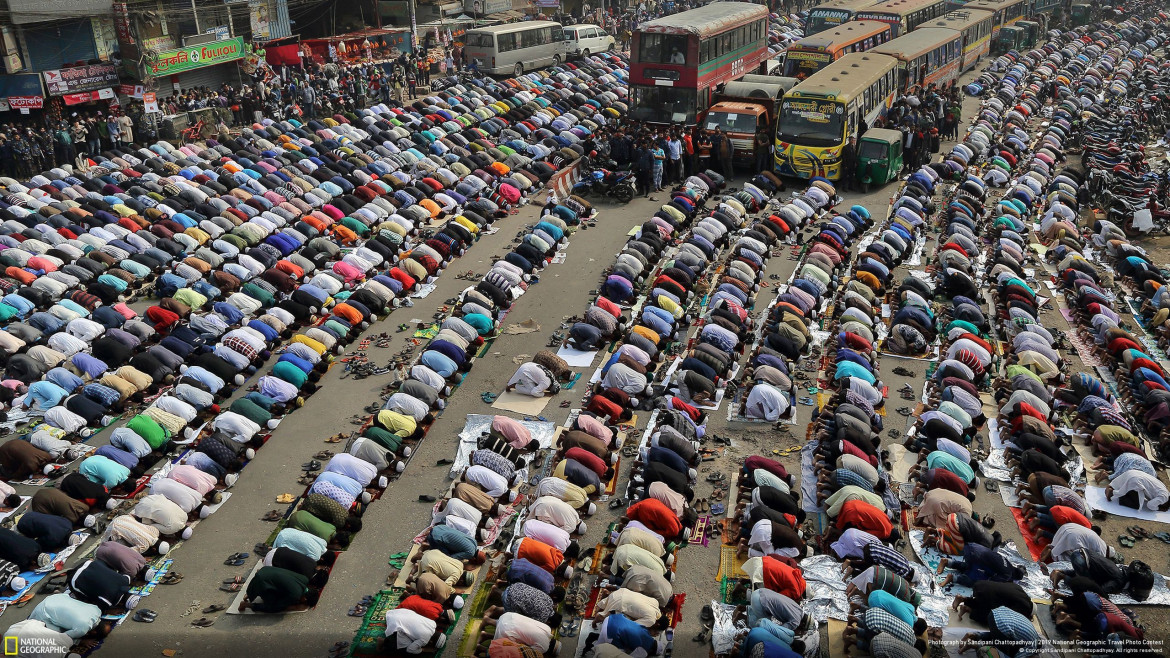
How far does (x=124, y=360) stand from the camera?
18188mm

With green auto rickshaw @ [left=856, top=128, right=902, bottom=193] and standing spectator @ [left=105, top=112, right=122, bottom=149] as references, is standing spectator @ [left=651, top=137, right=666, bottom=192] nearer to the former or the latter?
green auto rickshaw @ [left=856, top=128, right=902, bottom=193]

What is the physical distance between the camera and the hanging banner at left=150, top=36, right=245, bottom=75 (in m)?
33.7

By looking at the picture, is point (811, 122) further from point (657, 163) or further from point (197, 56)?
point (197, 56)

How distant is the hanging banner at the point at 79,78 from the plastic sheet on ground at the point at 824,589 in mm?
28262

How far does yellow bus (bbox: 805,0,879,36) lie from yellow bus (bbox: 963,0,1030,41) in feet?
22.1

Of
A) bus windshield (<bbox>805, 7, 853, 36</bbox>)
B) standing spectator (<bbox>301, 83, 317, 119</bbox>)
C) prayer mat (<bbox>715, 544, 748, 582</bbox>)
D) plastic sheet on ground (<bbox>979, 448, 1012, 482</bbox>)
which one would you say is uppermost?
bus windshield (<bbox>805, 7, 853, 36</bbox>)

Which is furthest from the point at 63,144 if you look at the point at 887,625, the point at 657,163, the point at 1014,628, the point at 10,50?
the point at 1014,628

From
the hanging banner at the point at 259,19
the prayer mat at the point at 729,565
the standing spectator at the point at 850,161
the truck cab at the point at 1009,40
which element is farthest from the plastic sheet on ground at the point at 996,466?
the truck cab at the point at 1009,40

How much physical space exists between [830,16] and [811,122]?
19.2 m

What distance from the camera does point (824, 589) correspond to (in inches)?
492

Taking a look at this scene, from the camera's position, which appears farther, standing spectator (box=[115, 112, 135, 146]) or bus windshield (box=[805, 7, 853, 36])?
bus windshield (box=[805, 7, 853, 36])

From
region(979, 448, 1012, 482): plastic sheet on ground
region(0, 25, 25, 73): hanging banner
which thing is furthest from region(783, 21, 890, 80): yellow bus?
region(0, 25, 25, 73): hanging banner

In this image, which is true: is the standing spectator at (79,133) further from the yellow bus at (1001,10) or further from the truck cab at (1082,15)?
the truck cab at (1082,15)

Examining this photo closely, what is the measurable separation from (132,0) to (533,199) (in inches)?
655
